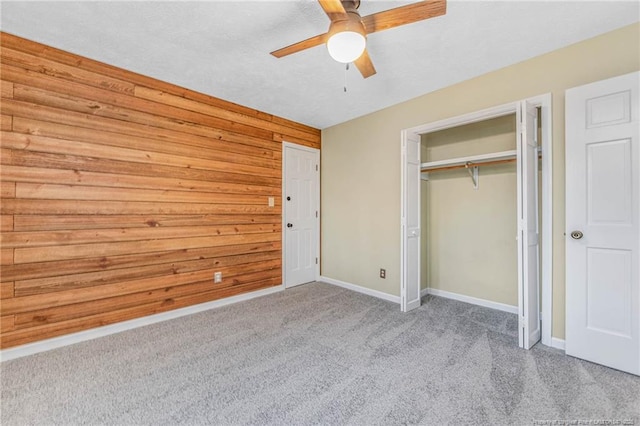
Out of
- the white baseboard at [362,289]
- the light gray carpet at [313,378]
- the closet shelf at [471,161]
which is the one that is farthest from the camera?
the white baseboard at [362,289]

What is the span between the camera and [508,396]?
5.76 feet

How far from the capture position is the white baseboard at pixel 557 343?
2318 mm

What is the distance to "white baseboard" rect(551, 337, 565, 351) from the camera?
7.61 feet

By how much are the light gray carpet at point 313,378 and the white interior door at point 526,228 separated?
193 millimetres

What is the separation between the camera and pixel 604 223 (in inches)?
82.1

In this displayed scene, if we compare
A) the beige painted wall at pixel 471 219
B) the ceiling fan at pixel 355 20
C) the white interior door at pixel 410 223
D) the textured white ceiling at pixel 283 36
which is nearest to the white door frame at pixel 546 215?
the textured white ceiling at pixel 283 36

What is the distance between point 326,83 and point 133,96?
1966 millimetres

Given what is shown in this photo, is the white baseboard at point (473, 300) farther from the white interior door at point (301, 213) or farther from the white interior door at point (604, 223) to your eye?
the white interior door at point (301, 213)

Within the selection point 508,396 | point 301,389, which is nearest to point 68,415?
point 301,389

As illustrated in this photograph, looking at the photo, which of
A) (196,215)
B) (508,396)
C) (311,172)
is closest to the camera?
(508,396)

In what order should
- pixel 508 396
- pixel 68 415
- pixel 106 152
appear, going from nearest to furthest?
pixel 68 415, pixel 508 396, pixel 106 152

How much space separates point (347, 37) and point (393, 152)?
2.21 meters

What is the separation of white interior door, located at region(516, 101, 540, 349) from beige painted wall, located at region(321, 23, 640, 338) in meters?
0.16

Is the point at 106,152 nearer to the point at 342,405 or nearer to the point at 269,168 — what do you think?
the point at 269,168
